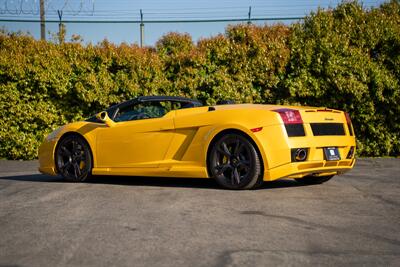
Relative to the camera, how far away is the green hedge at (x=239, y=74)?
1332cm

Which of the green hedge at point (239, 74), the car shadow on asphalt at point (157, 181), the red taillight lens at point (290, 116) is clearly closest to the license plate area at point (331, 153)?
the red taillight lens at point (290, 116)

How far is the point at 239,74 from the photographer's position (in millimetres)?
13672

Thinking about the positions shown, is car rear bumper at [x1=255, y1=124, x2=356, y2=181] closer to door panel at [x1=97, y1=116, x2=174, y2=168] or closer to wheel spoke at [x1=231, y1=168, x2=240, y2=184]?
wheel spoke at [x1=231, y1=168, x2=240, y2=184]

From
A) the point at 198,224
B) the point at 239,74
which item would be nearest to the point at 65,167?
the point at 198,224

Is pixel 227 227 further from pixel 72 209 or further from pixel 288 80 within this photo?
pixel 288 80

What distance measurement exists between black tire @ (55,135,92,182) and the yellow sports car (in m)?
0.01

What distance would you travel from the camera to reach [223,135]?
311 inches

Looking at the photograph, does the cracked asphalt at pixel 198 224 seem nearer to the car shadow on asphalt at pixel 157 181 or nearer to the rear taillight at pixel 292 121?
the car shadow on asphalt at pixel 157 181

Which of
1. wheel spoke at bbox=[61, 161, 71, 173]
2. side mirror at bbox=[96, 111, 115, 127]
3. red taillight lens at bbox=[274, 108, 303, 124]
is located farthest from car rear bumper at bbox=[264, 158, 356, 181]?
wheel spoke at bbox=[61, 161, 71, 173]

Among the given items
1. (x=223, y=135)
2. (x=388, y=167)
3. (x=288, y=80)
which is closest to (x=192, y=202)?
(x=223, y=135)

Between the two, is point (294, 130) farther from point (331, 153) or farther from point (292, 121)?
point (331, 153)

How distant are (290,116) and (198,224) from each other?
7.59 feet

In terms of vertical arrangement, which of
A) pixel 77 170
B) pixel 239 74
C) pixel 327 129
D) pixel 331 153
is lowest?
pixel 77 170

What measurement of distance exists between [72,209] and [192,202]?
4.02ft
